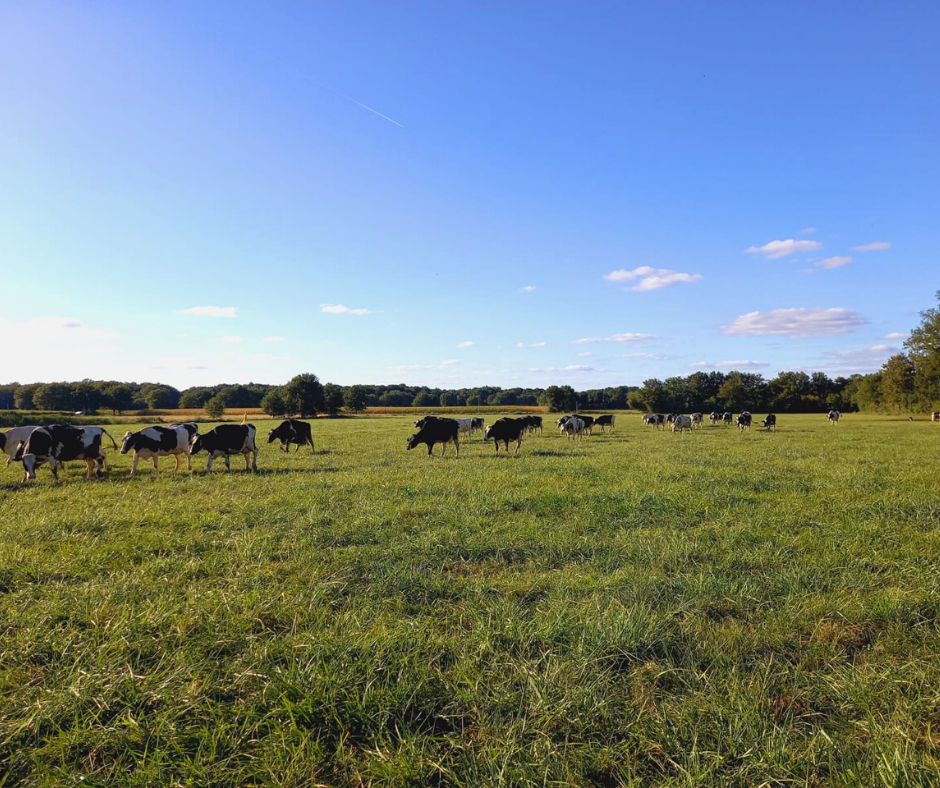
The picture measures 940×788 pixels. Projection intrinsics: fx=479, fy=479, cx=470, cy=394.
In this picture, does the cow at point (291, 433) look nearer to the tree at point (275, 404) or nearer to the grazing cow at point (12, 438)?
the grazing cow at point (12, 438)

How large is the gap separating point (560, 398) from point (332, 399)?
46485 millimetres

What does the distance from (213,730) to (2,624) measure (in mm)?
2940

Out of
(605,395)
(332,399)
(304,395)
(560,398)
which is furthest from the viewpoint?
(605,395)

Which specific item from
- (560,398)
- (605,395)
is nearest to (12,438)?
(560,398)

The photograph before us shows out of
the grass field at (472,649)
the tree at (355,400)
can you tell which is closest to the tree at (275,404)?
the tree at (355,400)

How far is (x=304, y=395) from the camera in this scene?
84125 millimetres

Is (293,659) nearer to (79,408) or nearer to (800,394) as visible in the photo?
(79,408)

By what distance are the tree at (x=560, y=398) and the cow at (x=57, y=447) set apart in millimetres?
90026

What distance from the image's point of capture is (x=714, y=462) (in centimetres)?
1539

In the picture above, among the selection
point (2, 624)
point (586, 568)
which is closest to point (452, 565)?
point (586, 568)

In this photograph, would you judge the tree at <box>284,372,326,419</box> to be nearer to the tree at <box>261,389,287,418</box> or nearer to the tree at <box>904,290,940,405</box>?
the tree at <box>261,389,287,418</box>

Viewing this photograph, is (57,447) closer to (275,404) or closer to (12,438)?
(12,438)

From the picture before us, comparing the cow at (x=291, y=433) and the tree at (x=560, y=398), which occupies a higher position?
the tree at (x=560, y=398)

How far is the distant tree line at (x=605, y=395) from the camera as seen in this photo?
5762 cm
